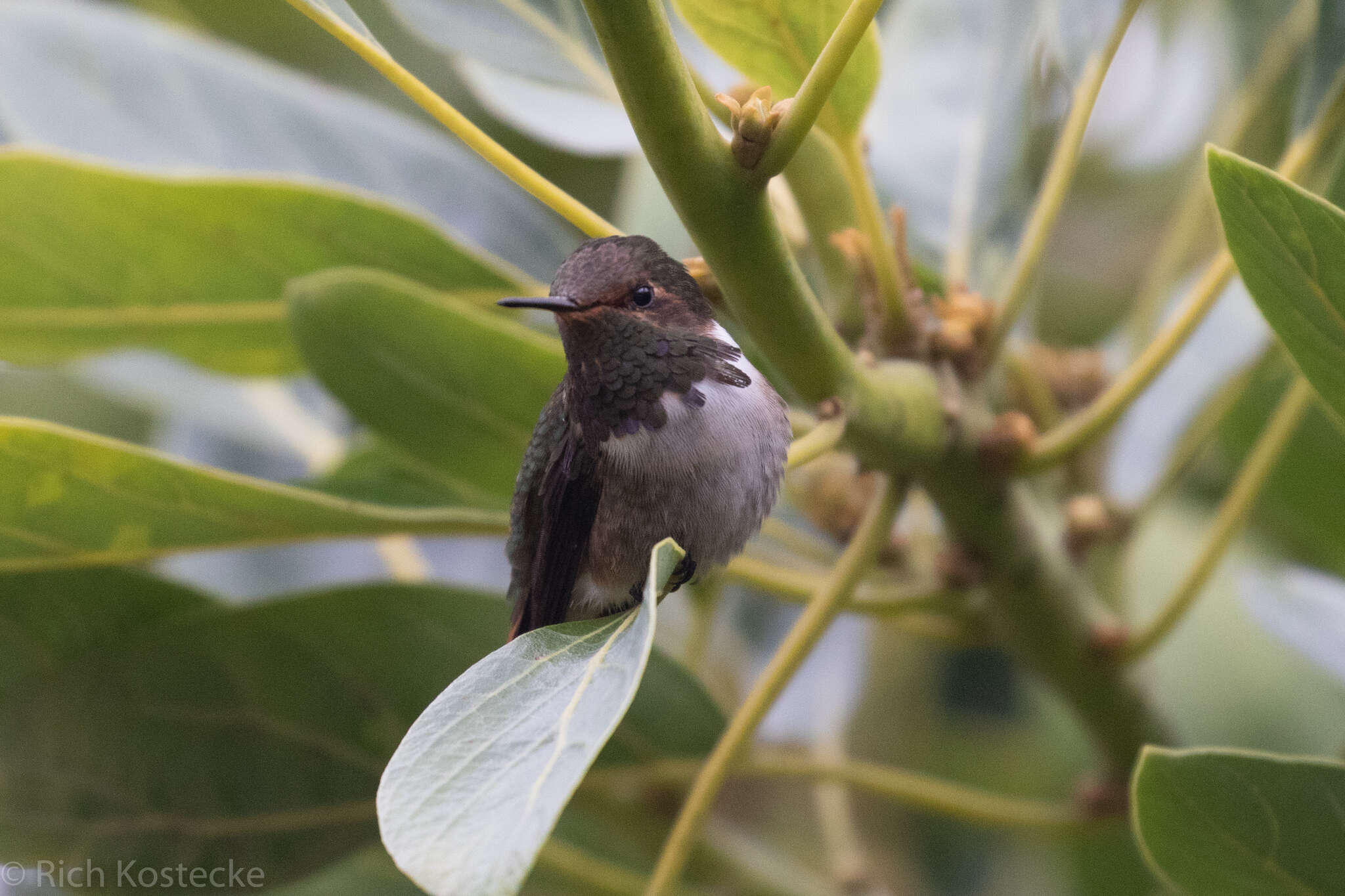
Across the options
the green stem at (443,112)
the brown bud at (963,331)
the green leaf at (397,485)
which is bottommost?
the green leaf at (397,485)

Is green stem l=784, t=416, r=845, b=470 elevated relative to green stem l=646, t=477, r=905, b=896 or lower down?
elevated

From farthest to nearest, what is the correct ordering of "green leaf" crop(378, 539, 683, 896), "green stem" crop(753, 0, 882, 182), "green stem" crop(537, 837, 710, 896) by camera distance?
"green stem" crop(537, 837, 710, 896) → "green stem" crop(753, 0, 882, 182) → "green leaf" crop(378, 539, 683, 896)

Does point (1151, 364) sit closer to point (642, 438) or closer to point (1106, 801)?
point (642, 438)

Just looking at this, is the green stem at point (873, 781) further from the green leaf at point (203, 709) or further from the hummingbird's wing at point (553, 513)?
the hummingbird's wing at point (553, 513)

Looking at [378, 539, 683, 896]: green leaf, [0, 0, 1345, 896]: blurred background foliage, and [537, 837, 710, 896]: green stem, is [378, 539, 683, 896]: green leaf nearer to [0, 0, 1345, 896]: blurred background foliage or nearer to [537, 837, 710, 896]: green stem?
[0, 0, 1345, 896]: blurred background foliage

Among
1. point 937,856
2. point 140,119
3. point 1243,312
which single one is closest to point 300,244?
point 140,119

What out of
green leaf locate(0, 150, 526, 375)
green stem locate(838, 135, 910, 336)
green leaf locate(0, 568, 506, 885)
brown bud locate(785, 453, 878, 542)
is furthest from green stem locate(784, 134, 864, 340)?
green leaf locate(0, 568, 506, 885)

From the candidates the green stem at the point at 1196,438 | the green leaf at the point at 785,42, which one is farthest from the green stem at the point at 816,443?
the green stem at the point at 1196,438
